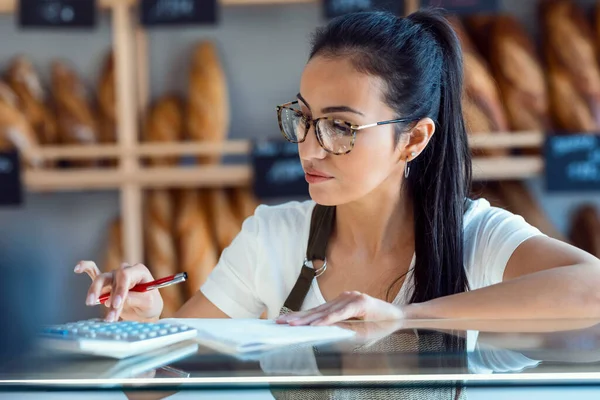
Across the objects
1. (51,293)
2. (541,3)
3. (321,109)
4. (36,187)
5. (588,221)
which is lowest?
(51,293)

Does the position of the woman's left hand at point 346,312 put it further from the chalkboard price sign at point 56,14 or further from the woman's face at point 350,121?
the chalkboard price sign at point 56,14

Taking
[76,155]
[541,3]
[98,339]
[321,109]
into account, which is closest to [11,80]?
[76,155]

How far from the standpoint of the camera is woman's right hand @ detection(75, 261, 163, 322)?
80cm

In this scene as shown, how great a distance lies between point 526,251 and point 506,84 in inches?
34.3

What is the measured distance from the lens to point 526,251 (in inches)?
37.9

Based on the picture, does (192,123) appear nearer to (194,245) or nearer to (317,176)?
(194,245)

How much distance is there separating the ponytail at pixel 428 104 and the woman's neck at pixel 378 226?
29 millimetres

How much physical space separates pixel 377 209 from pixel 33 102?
1094 millimetres

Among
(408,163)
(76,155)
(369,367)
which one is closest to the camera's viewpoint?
(369,367)

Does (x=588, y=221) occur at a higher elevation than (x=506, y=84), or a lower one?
lower

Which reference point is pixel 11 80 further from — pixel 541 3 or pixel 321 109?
pixel 541 3

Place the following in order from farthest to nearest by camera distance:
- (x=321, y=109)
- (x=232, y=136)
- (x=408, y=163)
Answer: (x=232, y=136) < (x=408, y=163) < (x=321, y=109)

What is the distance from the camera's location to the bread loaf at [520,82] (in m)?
1.70

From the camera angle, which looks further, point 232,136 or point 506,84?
point 232,136
